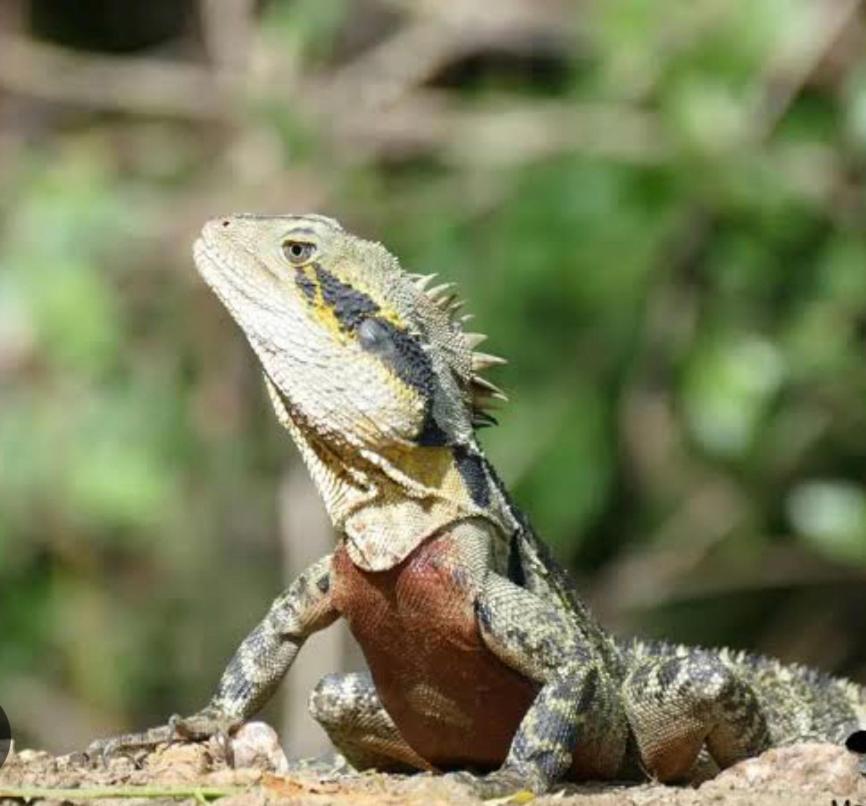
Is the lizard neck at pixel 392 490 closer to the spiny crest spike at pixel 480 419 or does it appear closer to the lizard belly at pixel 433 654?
the lizard belly at pixel 433 654

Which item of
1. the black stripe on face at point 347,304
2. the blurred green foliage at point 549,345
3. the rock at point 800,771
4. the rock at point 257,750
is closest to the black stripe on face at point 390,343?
the black stripe on face at point 347,304

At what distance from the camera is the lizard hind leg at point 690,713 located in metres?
5.87

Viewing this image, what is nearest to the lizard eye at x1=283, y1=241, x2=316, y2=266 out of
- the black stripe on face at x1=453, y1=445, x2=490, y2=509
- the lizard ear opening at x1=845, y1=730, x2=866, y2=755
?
the black stripe on face at x1=453, y1=445, x2=490, y2=509

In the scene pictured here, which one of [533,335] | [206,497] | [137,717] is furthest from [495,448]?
[137,717]

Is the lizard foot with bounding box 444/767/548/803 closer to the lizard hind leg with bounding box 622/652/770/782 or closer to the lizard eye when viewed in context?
the lizard hind leg with bounding box 622/652/770/782

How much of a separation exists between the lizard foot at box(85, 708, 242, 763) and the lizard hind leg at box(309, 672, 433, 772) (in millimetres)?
296

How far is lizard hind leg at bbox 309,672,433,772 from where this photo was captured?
6156 millimetres

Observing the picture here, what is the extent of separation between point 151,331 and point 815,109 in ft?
11.5

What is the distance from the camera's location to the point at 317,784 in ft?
17.2

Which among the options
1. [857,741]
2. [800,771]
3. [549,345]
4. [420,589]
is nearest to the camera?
[800,771]

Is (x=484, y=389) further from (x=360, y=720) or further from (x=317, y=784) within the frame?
(x=317, y=784)

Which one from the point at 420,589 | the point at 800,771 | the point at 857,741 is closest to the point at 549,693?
the point at 420,589

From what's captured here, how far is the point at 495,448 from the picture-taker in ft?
36.3

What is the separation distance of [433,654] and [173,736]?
2.45ft
